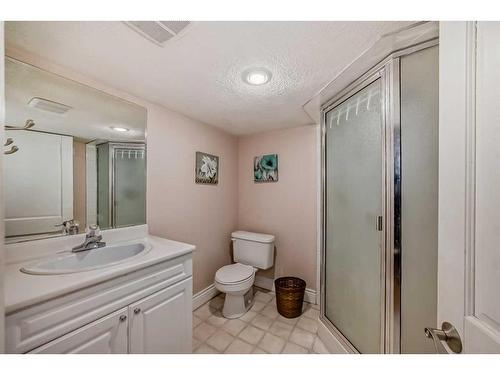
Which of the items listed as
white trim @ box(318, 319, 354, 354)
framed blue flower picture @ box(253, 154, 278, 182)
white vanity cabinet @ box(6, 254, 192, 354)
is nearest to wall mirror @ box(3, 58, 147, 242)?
white vanity cabinet @ box(6, 254, 192, 354)

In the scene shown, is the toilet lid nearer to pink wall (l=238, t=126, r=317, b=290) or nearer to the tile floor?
the tile floor

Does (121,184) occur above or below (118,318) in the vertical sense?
above

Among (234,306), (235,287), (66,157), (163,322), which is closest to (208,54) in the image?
(66,157)

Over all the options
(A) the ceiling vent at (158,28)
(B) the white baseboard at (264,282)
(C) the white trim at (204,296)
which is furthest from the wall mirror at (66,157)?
(B) the white baseboard at (264,282)

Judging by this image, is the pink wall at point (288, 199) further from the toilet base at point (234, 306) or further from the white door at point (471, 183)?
the white door at point (471, 183)

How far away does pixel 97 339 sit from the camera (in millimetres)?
892

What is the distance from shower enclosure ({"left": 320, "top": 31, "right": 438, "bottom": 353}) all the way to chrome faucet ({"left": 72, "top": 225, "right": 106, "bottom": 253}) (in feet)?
5.53

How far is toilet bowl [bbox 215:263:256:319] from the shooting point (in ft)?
5.96

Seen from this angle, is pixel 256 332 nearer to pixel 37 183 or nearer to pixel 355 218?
pixel 355 218

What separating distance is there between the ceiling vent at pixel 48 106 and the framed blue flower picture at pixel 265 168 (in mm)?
1802

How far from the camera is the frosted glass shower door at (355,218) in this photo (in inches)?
46.7

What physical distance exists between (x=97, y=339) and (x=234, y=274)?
1.20 m

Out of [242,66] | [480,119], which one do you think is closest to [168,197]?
[242,66]
